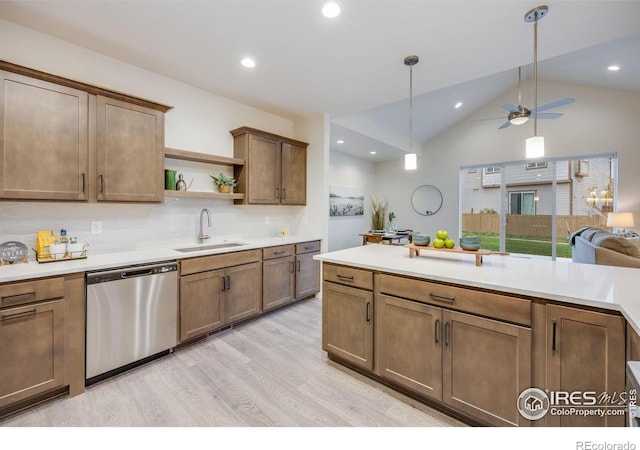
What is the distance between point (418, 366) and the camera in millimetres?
1896

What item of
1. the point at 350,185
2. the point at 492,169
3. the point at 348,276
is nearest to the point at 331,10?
the point at 348,276

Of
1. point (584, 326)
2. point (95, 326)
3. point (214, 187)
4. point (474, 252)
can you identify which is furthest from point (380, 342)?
point (214, 187)

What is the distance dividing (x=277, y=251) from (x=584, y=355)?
2.83 meters

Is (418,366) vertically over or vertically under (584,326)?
under

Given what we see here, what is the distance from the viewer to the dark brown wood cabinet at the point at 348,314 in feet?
7.02

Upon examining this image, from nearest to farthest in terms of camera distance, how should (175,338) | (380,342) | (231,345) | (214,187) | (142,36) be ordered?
(380,342) → (142,36) → (175,338) → (231,345) → (214,187)

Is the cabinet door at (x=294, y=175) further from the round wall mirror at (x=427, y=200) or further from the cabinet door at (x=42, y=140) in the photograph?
the round wall mirror at (x=427, y=200)

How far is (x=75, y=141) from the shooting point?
227 centimetres

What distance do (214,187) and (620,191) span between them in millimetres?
6975

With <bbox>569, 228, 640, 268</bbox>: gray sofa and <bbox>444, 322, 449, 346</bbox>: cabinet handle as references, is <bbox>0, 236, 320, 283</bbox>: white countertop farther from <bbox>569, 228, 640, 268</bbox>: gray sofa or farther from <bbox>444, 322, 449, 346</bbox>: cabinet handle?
<bbox>569, 228, 640, 268</bbox>: gray sofa

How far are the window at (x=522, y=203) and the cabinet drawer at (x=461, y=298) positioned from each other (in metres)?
5.85

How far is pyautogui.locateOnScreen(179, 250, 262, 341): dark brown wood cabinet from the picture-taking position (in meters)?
2.67

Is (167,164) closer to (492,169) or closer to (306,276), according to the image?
(306,276)
